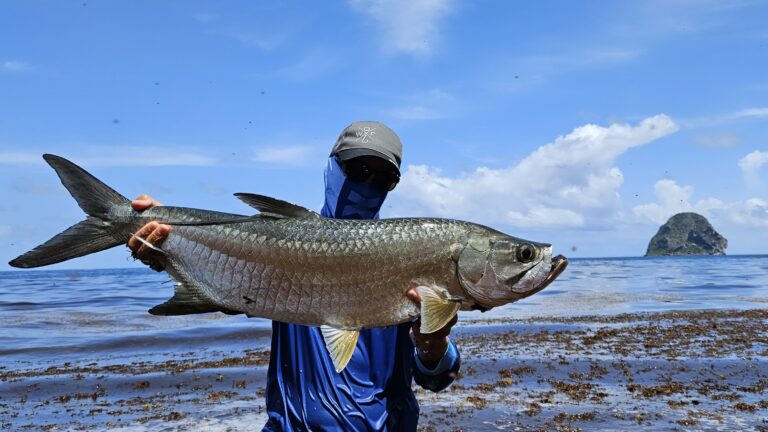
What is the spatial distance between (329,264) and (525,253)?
108 centimetres

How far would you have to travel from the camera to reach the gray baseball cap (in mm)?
4094

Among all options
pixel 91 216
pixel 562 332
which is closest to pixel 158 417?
pixel 91 216

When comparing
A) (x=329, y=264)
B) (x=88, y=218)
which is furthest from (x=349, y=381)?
(x=88, y=218)

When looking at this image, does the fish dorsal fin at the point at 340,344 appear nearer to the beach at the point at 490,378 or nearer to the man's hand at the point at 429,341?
the man's hand at the point at 429,341

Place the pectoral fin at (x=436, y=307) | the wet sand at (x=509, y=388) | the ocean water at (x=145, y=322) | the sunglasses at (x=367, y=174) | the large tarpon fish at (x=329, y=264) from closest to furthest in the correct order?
the pectoral fin at (x=436, y=307)
the large tarpon fish at (x=329, y=264)
the sunglasses at (x=367, y=174)
the wet sand at (x=509, y=388)
the ocean water at (x=145, y=322)

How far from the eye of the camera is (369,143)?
4102 mm

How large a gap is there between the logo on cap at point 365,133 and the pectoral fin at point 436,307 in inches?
42.8

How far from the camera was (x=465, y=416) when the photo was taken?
9.76 metres

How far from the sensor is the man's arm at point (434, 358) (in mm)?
3674

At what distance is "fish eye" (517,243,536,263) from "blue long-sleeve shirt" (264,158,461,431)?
Answer: 29.1 inches

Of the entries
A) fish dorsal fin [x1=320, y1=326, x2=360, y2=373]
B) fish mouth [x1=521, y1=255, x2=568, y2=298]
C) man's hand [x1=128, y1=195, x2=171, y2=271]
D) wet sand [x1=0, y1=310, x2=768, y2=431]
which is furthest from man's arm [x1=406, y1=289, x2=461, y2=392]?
wet sand [x1=0, y1=310, x2=768, y2=431]

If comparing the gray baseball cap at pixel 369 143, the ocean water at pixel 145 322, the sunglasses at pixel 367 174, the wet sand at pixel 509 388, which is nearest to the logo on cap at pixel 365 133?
the gray baseball cap at pixel 369 143

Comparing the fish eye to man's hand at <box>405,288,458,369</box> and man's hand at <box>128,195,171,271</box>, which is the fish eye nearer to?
man's hand at <box>405,288,458,369</box>

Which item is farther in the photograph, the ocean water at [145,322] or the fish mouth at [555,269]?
the ocean water at [145,322]
